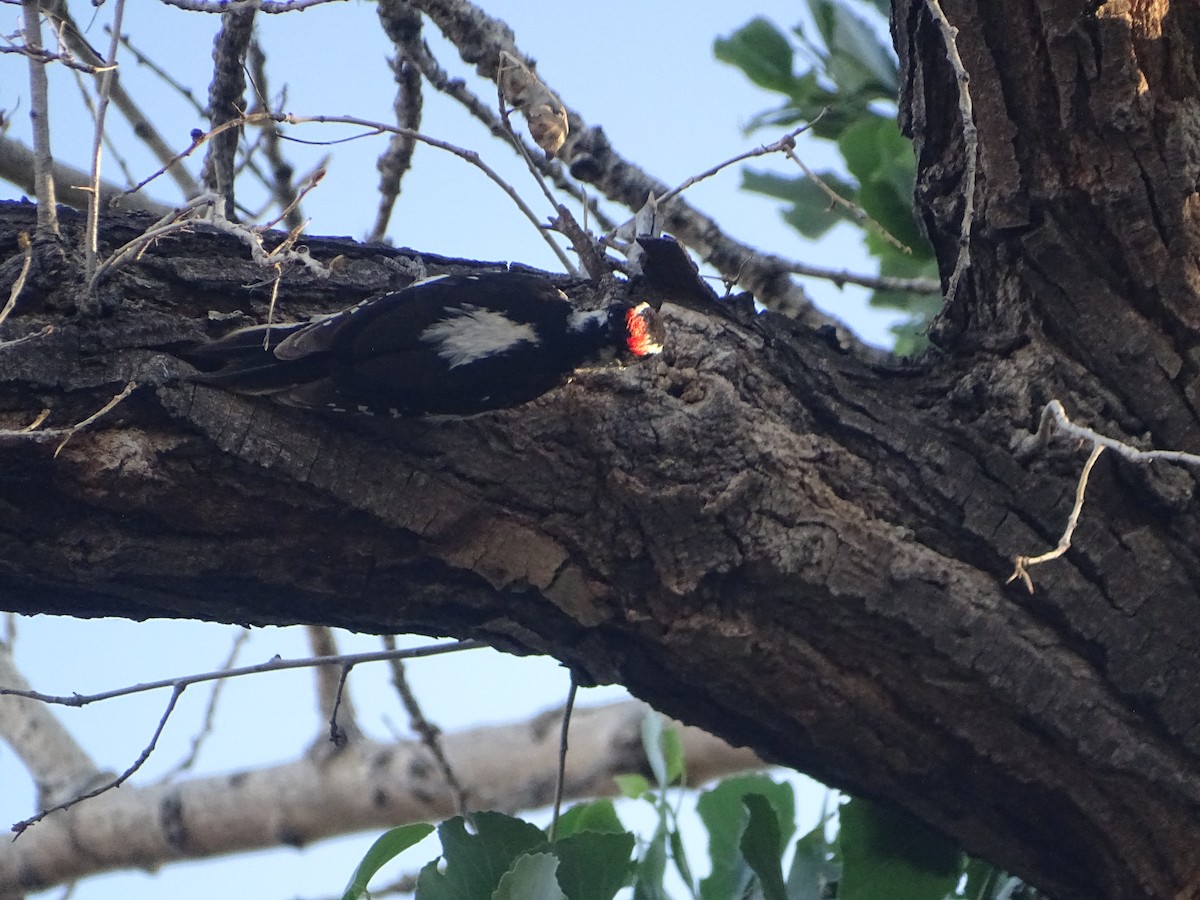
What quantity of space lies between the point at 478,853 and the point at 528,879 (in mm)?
251

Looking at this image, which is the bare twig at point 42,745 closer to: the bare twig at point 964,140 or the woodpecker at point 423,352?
the woodpecker at point 423,352

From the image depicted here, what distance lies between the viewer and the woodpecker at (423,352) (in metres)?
1.55

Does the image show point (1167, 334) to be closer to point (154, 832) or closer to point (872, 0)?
point (872, 0)

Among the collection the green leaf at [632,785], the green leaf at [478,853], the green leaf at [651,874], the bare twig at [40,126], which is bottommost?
the green leaf at [651,874]

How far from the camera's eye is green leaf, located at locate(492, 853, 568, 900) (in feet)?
5.22

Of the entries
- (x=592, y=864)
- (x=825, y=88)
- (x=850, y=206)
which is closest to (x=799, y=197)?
(x=825, y=88)

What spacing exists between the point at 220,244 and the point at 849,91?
199cm

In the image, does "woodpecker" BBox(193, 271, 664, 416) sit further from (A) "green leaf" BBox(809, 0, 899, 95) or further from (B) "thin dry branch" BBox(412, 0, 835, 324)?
(A) "green leaf" BBox(809, 0, 899, 95)

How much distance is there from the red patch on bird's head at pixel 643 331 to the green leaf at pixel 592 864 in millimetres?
741

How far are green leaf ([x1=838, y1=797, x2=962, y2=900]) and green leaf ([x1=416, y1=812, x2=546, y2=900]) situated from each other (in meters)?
0.52

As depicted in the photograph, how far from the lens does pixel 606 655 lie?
1.68 m

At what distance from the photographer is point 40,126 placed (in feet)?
5.20

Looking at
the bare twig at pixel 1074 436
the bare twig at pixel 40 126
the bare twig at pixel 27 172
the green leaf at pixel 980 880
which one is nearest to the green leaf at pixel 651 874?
the green leaf at pixel 980 880

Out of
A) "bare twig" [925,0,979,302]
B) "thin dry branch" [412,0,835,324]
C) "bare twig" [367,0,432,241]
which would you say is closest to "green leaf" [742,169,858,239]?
"thin dry branch" [412,0,835,324]
